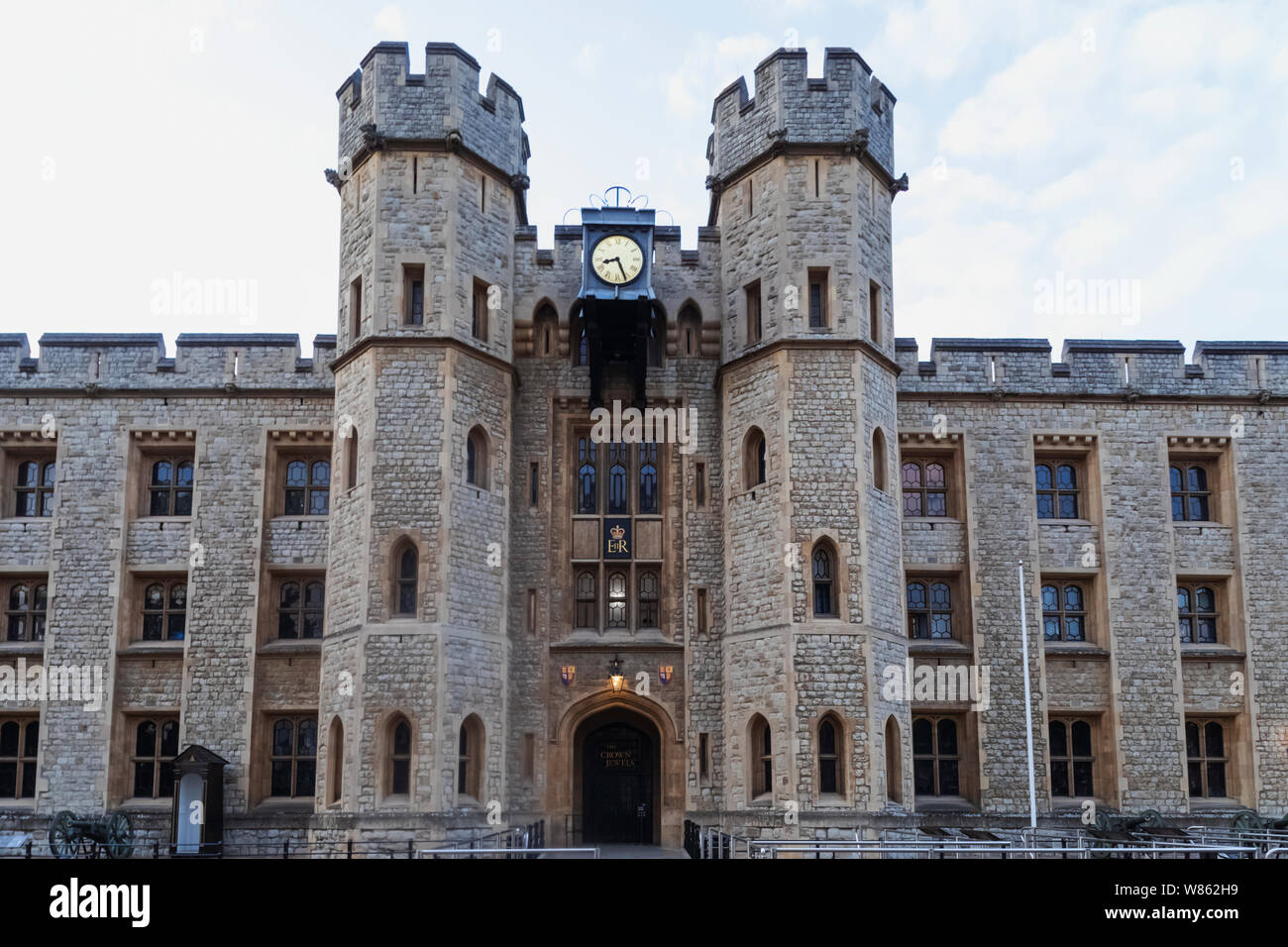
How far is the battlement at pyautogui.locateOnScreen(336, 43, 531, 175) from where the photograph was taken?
22609 mm

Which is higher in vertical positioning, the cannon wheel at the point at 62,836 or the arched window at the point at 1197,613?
the arched window at the point at 1197,613

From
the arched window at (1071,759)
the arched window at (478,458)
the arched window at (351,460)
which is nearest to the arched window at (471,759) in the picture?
the arched window at (478,458)

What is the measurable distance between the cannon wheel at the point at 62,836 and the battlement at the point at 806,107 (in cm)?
1604

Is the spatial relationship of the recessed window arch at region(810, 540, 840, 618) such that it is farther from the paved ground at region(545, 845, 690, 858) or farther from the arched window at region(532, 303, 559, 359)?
the arched window at region(532, 303, 559, 359)

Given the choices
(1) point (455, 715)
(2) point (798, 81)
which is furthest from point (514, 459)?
(2) point (798, 81)

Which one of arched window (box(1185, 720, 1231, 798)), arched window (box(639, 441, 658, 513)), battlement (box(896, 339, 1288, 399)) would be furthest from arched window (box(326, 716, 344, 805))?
arched window (box(1185, 720, 1231, 798))

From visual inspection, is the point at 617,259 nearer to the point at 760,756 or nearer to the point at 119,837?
the point at 760,756

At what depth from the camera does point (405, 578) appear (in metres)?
21.2

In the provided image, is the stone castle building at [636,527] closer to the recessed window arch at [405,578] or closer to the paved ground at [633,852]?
the recessed window arch at [405,578]

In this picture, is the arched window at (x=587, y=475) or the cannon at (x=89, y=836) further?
the arched window at (x=587, y=475)

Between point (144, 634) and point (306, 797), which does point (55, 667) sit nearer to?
point (144, 634)

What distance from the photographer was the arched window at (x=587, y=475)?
23766 millimetres

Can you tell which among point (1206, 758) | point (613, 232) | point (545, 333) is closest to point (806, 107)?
point (613, 232)
